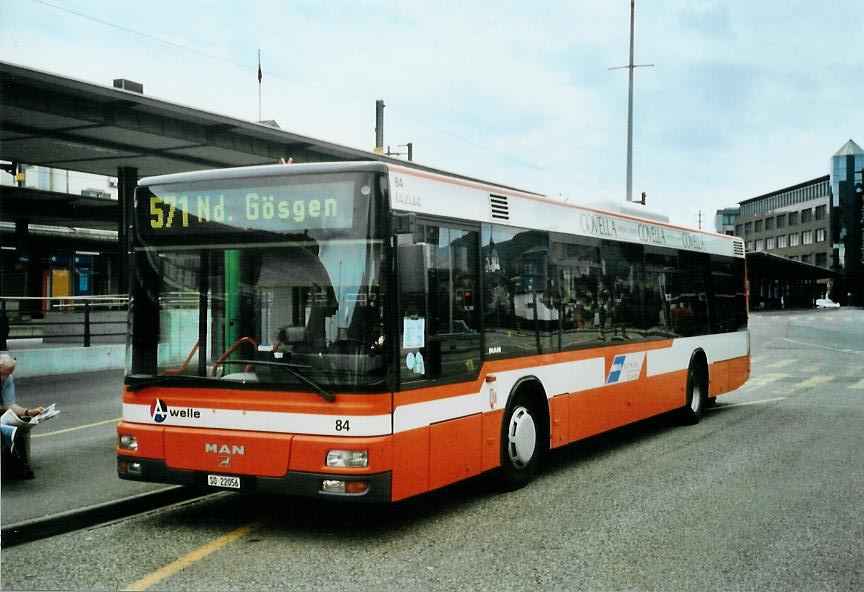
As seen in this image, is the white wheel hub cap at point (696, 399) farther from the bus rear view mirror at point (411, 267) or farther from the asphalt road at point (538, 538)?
the bus rear view mirror at point (411, 267)

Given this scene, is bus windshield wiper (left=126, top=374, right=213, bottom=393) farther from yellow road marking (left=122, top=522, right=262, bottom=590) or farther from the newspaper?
the newspaper

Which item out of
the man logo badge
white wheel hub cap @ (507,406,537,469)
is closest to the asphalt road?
white wheel hub cap @ (507,406,537,469)

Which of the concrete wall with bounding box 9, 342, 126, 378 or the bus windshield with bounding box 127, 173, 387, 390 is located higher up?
the bus windshield with bounding box 127, 173, 387, 390

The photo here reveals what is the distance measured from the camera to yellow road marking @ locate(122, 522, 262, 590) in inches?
213

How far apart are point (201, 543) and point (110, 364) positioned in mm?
12789

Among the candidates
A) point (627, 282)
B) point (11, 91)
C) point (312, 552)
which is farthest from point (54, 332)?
point (312, 552)

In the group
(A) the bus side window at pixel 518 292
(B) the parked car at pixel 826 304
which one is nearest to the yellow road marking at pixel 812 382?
(A) the bus side window at pixel 518 292

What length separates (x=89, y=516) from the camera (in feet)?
23.1

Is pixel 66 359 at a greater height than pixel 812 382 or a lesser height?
greater

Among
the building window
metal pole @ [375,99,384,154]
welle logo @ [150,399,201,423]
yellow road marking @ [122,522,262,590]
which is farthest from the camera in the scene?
the building window

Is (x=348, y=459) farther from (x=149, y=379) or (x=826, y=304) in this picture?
(x=826, y=304)

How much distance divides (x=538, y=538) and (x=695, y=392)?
24.4 feet

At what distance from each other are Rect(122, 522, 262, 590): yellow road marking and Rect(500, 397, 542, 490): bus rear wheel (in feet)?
7.57

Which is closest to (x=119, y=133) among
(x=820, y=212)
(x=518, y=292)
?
(x=518, y=292)
